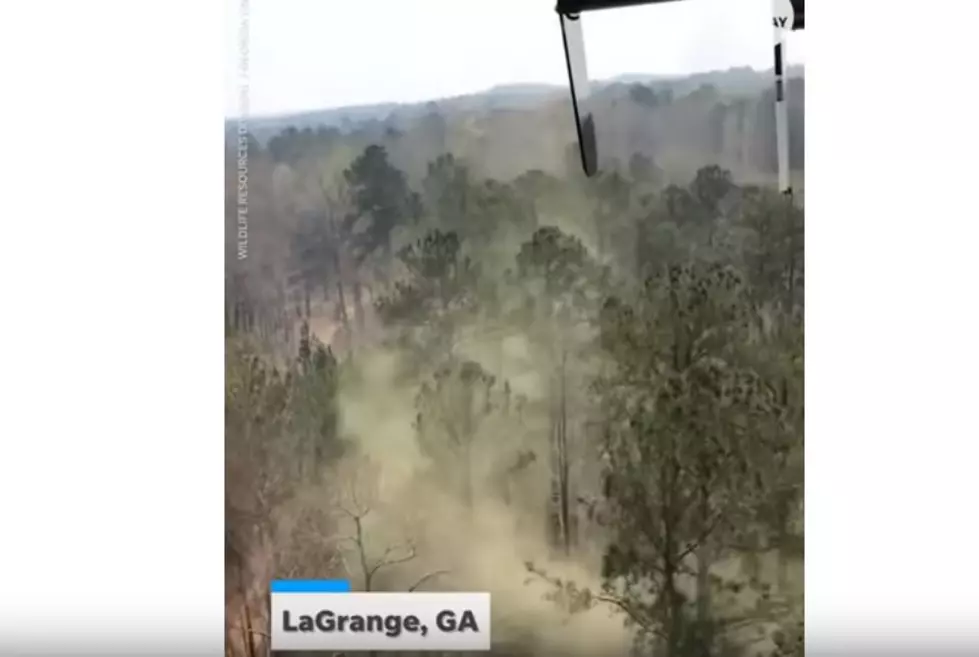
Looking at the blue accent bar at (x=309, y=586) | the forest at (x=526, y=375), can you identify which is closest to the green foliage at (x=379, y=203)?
the forest at (x=526, y=375)

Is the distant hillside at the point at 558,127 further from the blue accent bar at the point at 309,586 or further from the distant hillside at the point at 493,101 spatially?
the blue accent bar at the point at 309,586
